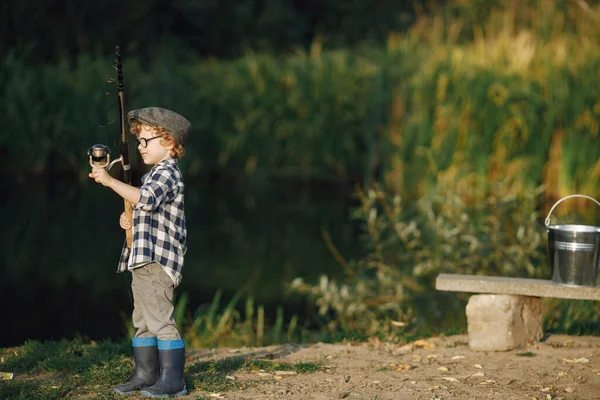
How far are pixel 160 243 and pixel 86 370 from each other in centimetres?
104

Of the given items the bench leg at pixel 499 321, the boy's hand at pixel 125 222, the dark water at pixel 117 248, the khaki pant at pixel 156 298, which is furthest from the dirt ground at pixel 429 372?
the dark water at pixel 117 248

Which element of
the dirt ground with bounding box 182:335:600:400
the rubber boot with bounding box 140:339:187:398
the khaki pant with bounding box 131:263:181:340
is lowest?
the dirt ground with bounding box 182:335:600:400

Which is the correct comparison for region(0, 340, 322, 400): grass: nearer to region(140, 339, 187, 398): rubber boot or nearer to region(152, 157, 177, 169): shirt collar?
region(140, 339, 187, 398): rubber boot

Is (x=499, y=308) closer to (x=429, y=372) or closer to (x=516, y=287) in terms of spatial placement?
(x=516, y=287)

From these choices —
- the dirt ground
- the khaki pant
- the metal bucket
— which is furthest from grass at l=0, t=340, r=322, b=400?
the metal bucket

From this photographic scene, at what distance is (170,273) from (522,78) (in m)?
7.90

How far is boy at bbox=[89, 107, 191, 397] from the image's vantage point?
4.46 meters

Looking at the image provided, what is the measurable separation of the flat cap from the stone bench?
2.12 metres

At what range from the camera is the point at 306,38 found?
31719mm

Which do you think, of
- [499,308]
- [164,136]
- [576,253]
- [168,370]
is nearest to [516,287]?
[499,308]

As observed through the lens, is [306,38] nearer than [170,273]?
No

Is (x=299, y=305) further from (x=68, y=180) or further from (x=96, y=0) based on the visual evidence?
(x=96, y=0)

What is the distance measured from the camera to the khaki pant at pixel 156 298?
452cm

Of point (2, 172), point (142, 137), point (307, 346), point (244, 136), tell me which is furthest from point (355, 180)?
point (142, 137)
